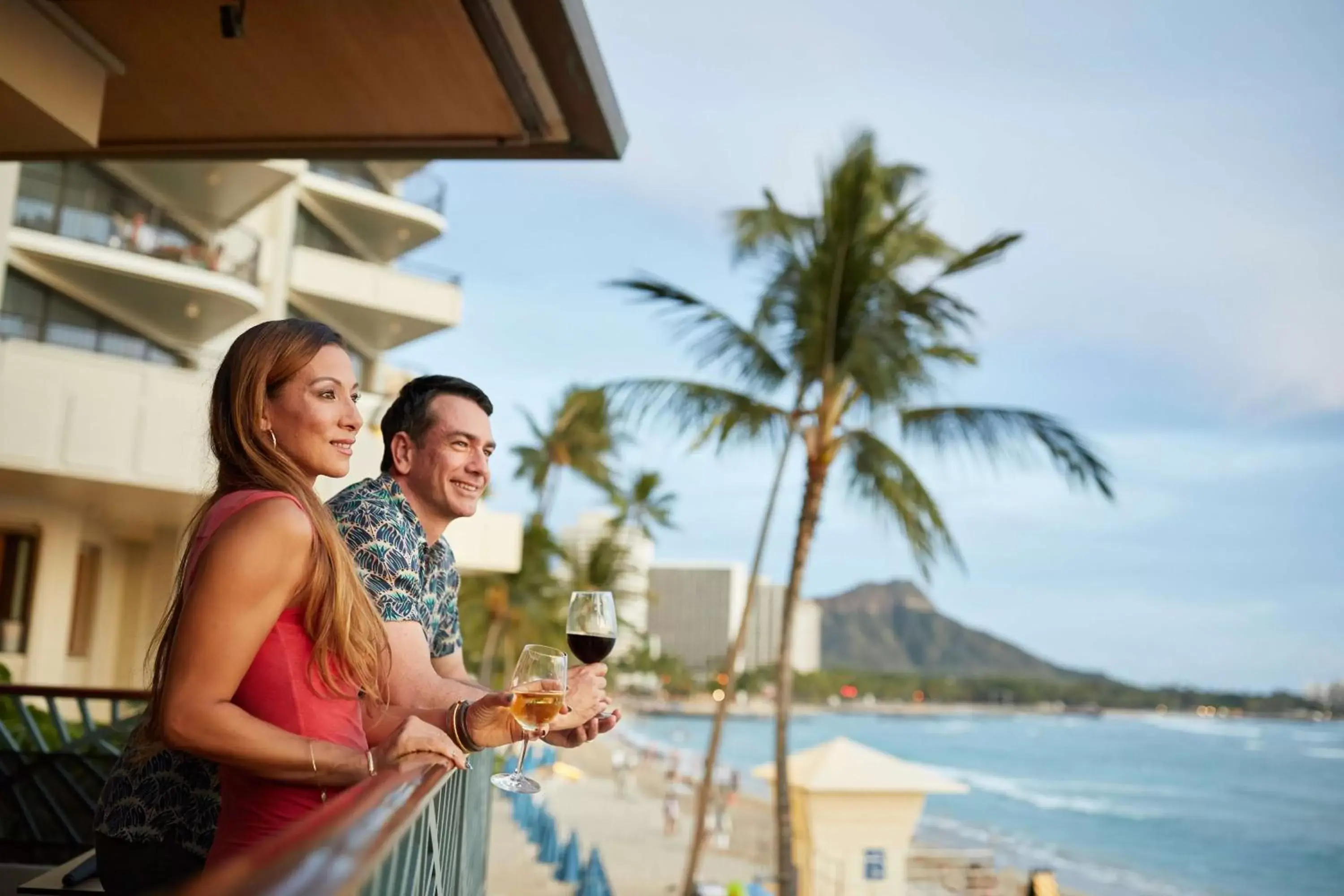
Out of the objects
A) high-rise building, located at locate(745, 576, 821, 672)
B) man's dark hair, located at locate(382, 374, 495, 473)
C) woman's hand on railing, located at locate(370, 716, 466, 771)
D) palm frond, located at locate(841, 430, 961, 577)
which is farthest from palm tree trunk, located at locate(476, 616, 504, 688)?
high-rise building, located at locate(745, 576, 821, 672)

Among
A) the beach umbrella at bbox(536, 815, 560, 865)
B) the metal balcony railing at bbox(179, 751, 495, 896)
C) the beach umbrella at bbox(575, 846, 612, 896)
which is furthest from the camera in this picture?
the beach umbrella at bbox(536, 815, 560, 865)

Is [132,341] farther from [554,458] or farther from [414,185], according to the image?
[554,458]

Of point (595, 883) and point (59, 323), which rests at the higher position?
point (59, 323)

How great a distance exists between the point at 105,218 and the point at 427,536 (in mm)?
19344

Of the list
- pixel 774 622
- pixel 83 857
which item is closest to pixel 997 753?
pixel 774 622

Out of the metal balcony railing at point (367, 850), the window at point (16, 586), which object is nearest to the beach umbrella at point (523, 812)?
the window at point (16, 586)

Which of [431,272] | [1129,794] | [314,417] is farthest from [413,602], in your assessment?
[1129,794]

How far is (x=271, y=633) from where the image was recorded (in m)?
2.29

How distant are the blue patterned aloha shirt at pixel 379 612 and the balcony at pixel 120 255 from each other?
60.0 ft

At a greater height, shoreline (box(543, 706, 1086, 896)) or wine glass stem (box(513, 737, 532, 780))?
wine glass stem (box(513, 737, 532, 780))

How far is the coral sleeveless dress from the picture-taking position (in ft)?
7.45

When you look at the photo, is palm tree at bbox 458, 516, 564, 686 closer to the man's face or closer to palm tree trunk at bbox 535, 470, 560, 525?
palm tree trunk at bbox 535, 470, 560, 525

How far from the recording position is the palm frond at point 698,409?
1653 cm

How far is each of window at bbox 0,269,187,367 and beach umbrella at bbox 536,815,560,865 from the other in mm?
10174
